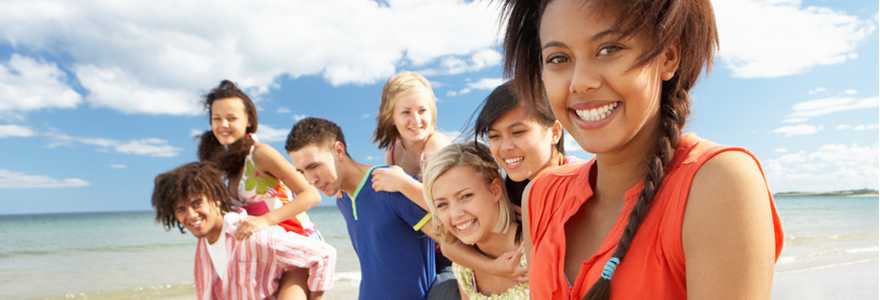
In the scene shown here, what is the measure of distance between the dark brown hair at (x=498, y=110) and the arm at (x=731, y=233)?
5.13ft

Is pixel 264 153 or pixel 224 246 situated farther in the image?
pixel 264 153

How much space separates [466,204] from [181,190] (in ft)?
6.76

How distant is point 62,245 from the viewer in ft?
75.2

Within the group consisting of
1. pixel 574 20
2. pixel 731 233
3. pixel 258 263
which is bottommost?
pixel 258 263

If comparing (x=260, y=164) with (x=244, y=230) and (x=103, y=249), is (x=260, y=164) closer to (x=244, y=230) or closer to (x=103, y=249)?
(x=244, y=230)

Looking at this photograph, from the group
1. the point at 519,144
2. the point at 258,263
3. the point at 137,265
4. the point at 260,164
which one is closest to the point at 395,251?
the point at 519,144

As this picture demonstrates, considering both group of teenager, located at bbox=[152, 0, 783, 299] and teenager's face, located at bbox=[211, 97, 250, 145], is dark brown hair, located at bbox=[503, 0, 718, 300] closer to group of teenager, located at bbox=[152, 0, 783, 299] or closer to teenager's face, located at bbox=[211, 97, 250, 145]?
group of teenager, located at bbox=[152, 0, 783, 299]

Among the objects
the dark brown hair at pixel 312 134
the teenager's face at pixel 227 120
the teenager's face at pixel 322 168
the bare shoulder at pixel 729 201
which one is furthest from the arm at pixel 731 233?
the teenager's face at pixel 227 120

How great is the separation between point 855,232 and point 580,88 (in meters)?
21.9

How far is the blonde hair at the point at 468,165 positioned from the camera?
110 inches

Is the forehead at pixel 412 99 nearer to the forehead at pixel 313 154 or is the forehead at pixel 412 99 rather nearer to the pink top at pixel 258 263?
the forehead at pixel 313 154

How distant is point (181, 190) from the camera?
3912 mm

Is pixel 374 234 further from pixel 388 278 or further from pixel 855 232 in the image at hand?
pixel 855 232

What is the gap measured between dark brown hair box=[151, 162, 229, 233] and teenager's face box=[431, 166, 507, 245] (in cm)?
182
